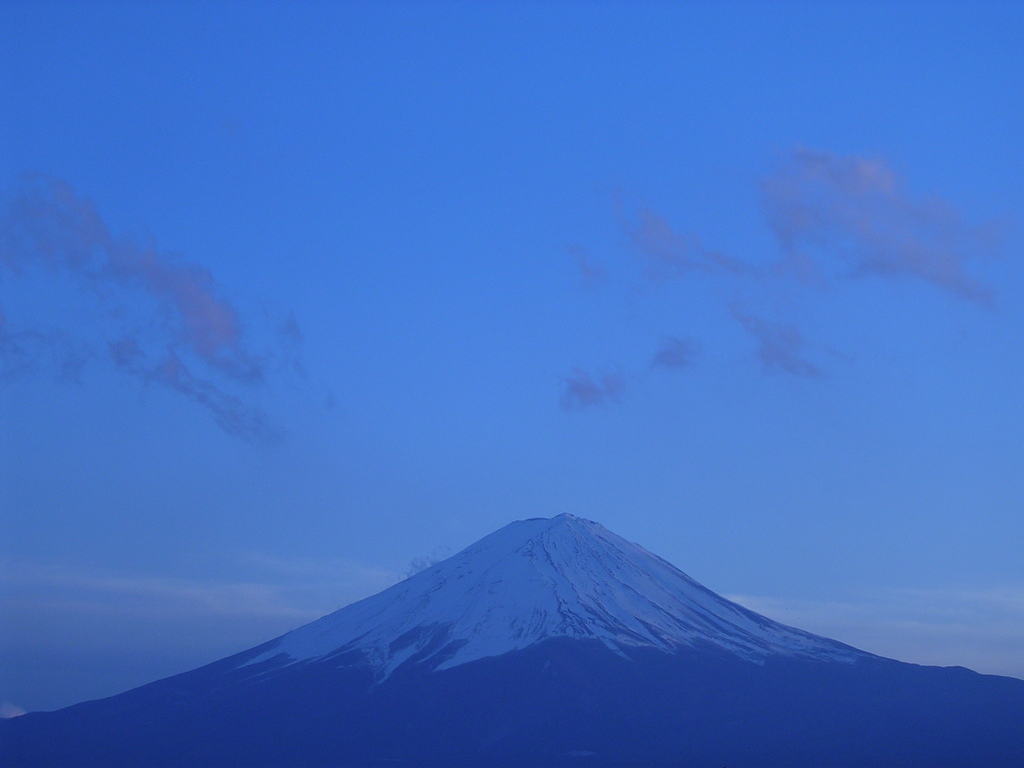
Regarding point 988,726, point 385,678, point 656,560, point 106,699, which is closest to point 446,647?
point 385,678

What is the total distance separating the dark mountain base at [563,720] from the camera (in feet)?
301

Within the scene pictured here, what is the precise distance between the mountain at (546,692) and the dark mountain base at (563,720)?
5.9 inches

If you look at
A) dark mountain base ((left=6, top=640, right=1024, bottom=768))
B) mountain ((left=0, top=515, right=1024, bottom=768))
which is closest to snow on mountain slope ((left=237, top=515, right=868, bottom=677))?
mountain ((left=0, top=515, right=1024, bottom=768))

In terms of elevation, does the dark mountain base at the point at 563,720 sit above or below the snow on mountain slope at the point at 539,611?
below

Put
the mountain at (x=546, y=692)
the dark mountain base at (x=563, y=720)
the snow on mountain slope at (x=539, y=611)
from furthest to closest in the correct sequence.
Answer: the snow on mountain slope at (x=539, y=611) < the mountain at (x=546, y=692) < the dark mountain base at (x=563, y=720)

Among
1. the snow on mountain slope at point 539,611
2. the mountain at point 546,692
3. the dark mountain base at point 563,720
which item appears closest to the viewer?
the dark mountain base at point 563,720

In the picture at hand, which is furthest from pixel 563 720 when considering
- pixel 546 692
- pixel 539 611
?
pixel 539 611

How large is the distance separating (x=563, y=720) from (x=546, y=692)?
234cm

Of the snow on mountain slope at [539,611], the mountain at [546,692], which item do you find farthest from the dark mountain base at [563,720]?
the snow on mountain slope at [539,611]

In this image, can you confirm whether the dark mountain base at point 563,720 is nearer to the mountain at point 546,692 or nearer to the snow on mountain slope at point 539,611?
the mountain at point 546,692

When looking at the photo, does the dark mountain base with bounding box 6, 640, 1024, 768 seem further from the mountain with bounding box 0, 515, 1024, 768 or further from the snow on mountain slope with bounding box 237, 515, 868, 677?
the snow on mountain slope with bounding box 237, 515, 868, 677

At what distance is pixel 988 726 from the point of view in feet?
326

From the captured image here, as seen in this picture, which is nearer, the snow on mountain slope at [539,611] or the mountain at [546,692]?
the mountain at [546,692]

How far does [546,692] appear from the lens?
94688mm
